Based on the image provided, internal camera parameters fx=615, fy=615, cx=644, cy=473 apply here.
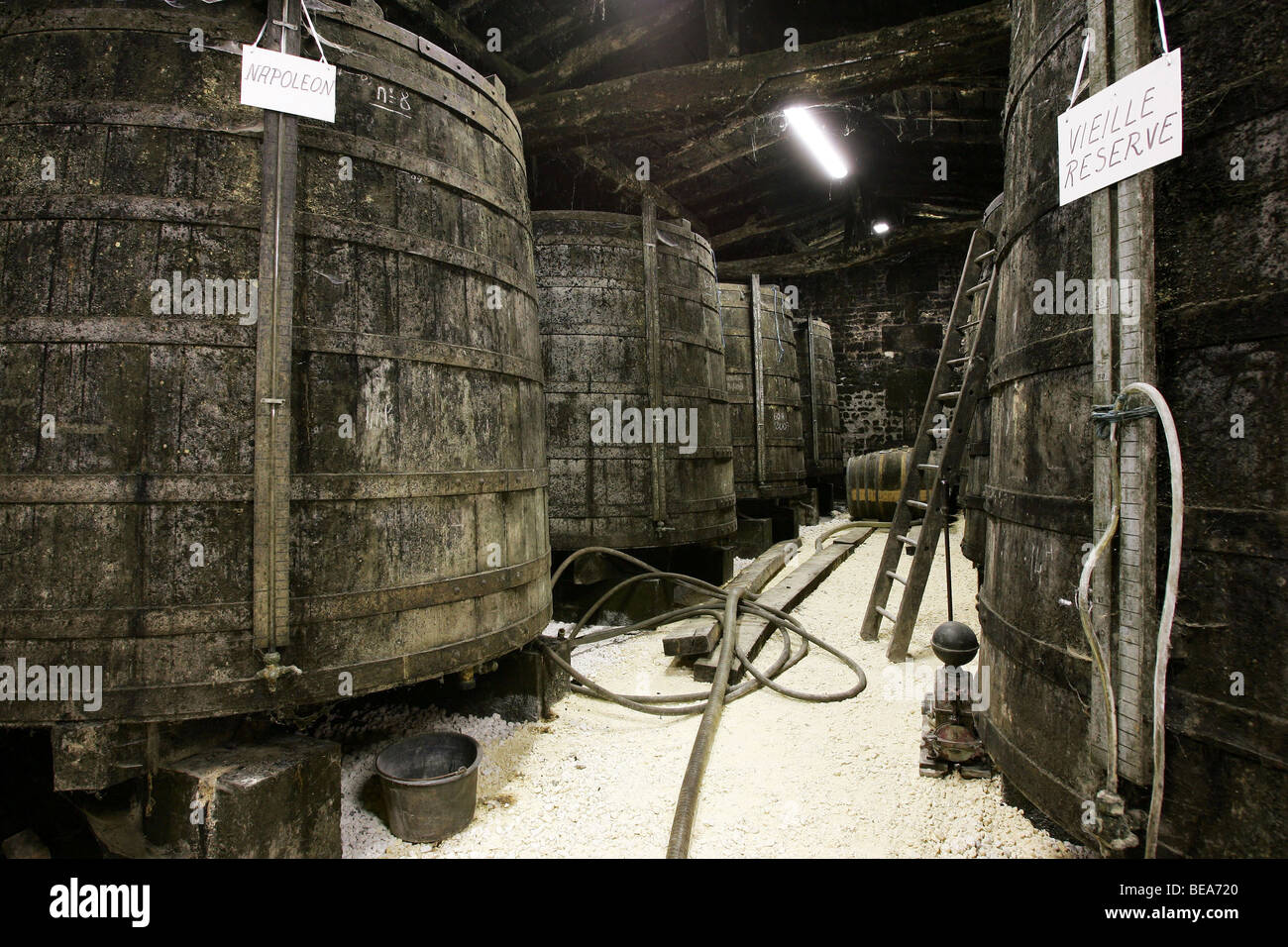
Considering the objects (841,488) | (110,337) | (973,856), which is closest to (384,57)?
(110,337)

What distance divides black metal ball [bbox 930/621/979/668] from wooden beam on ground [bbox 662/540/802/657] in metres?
1.25

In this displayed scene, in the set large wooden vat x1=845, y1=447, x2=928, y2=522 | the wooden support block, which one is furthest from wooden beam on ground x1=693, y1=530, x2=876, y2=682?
large wooden vat x1=845, y1=447, x2=928, y2=522

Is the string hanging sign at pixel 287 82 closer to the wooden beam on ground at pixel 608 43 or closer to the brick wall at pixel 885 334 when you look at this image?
the wooden beam on ground at pixel 608 43

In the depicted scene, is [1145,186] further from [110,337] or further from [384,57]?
[110,337]

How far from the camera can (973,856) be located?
1.79 metres

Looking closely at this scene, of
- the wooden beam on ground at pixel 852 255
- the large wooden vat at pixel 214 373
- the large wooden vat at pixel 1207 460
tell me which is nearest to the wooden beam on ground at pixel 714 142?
the wooden beam on ground at pixel 852 255

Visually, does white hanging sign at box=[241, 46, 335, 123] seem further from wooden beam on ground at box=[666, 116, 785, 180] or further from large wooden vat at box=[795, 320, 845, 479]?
large wooden vat at box=[795, 320, 845, 479]

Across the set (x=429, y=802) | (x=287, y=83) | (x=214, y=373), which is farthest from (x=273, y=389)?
(x=429, y=802)

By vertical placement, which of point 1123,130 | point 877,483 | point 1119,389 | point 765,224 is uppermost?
point 765,224

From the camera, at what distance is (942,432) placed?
3834 millimetres

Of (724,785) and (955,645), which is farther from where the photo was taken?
(955,645)

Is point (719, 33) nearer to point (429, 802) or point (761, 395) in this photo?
point (761, 395)

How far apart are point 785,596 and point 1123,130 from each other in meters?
3.44

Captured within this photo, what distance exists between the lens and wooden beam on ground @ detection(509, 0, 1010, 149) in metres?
4.35
